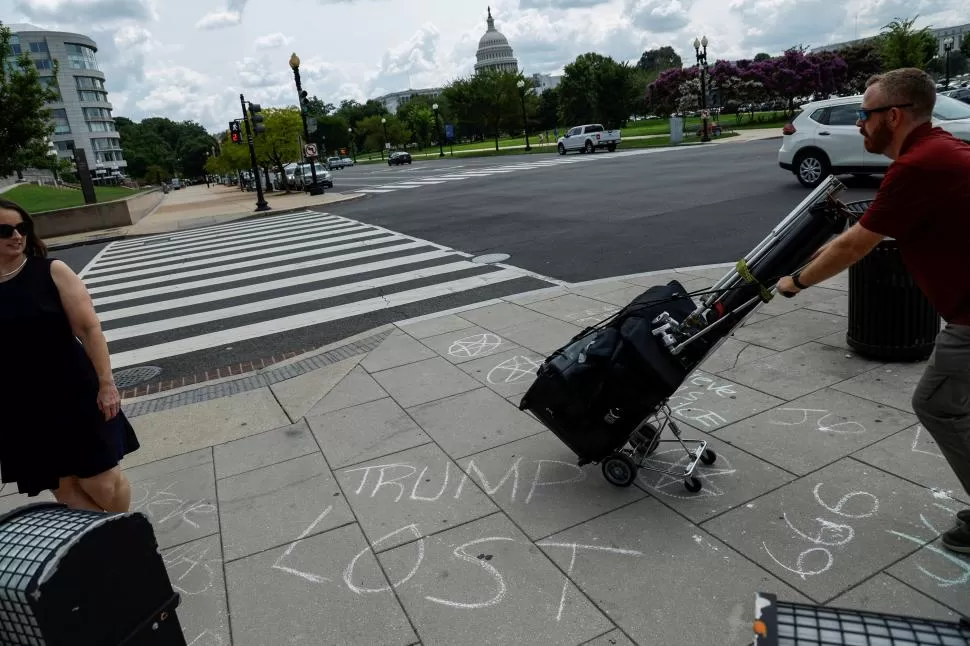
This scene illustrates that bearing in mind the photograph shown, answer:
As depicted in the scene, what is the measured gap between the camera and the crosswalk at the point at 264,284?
9.37 metres

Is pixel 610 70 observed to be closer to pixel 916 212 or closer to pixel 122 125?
pixel 916 212

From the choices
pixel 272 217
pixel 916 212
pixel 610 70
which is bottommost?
pixel 272 217

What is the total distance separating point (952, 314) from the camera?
294 cm

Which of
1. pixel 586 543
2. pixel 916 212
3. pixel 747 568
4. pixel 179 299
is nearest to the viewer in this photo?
pixel 916 212

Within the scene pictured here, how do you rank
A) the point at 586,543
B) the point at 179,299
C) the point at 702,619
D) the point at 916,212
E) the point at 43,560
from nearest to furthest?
the point at 43,560
the point at 916,212
the point at 702,619
the point at 586,543
the point at 179,299

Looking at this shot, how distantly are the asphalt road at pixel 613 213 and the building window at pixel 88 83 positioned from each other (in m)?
129

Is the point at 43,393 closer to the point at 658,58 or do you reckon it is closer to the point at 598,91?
the point at 598,91

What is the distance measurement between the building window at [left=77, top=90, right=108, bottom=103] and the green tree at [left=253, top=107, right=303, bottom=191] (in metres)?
113

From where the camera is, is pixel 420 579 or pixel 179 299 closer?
pixel 420 579

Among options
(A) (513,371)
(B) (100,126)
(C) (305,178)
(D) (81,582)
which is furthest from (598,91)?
(B) (100,126)

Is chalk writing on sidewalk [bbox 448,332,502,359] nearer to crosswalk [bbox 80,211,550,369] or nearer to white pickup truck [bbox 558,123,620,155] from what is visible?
crosswalk [bbox 80,211,550,369]

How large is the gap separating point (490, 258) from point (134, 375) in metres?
6.28

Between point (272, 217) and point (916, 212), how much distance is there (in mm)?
24726

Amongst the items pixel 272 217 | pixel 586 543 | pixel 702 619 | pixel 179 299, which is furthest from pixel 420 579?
pixel 272 217
